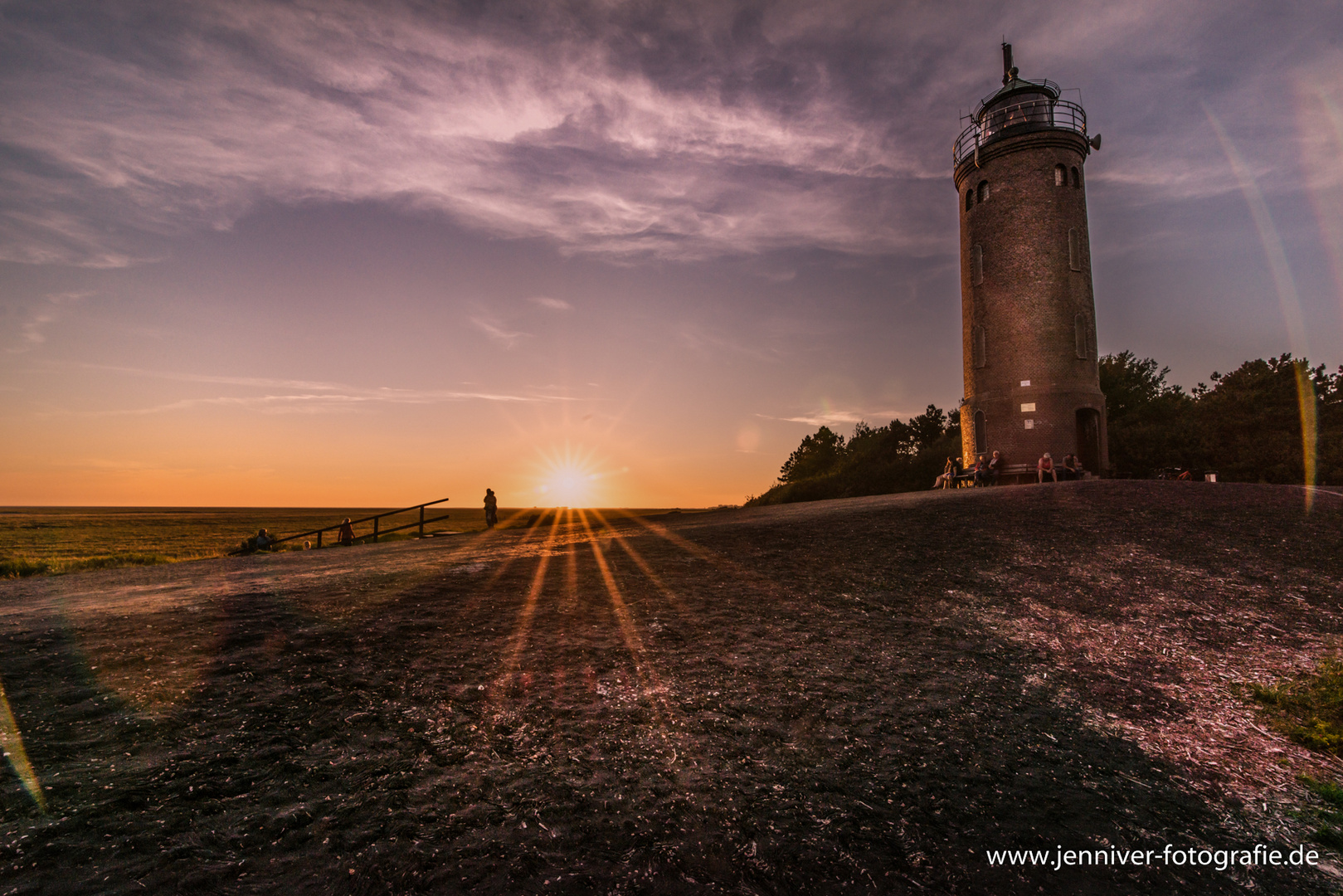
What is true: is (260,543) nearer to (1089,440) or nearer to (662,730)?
(662,730)

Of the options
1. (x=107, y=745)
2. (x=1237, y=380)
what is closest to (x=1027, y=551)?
(x=107, y=745)

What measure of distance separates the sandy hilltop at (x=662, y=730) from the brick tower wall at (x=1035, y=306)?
623 inches

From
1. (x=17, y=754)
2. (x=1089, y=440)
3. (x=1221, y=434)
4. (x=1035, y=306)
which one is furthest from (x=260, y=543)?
(x=1221, y=434)

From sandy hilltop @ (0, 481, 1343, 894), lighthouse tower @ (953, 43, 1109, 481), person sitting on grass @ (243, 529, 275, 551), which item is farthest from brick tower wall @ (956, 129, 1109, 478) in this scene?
person sitting on grass @ (243, 529, 275, 551)

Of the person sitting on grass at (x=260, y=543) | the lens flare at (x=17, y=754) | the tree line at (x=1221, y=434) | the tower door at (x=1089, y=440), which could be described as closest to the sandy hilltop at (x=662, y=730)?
the lens flare at (x=17, y=754)

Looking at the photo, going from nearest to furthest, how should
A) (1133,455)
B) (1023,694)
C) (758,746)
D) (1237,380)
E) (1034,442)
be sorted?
(758,746) < (1023,694) < (1034,442) < (1133,455) < (1237,380)

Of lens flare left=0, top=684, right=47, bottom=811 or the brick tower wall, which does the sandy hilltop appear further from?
the brick tower wall

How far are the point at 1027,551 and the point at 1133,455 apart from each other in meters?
28.9

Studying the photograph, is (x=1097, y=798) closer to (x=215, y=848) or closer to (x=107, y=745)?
(x=215, y=848)

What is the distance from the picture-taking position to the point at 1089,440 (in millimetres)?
24469

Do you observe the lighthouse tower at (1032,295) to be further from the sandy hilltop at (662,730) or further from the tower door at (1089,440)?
the sandy hilltop at (662,730)

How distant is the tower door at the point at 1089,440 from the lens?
2406 cm

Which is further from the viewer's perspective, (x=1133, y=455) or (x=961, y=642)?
(x=1133, y=455)

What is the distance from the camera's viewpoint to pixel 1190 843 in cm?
359
